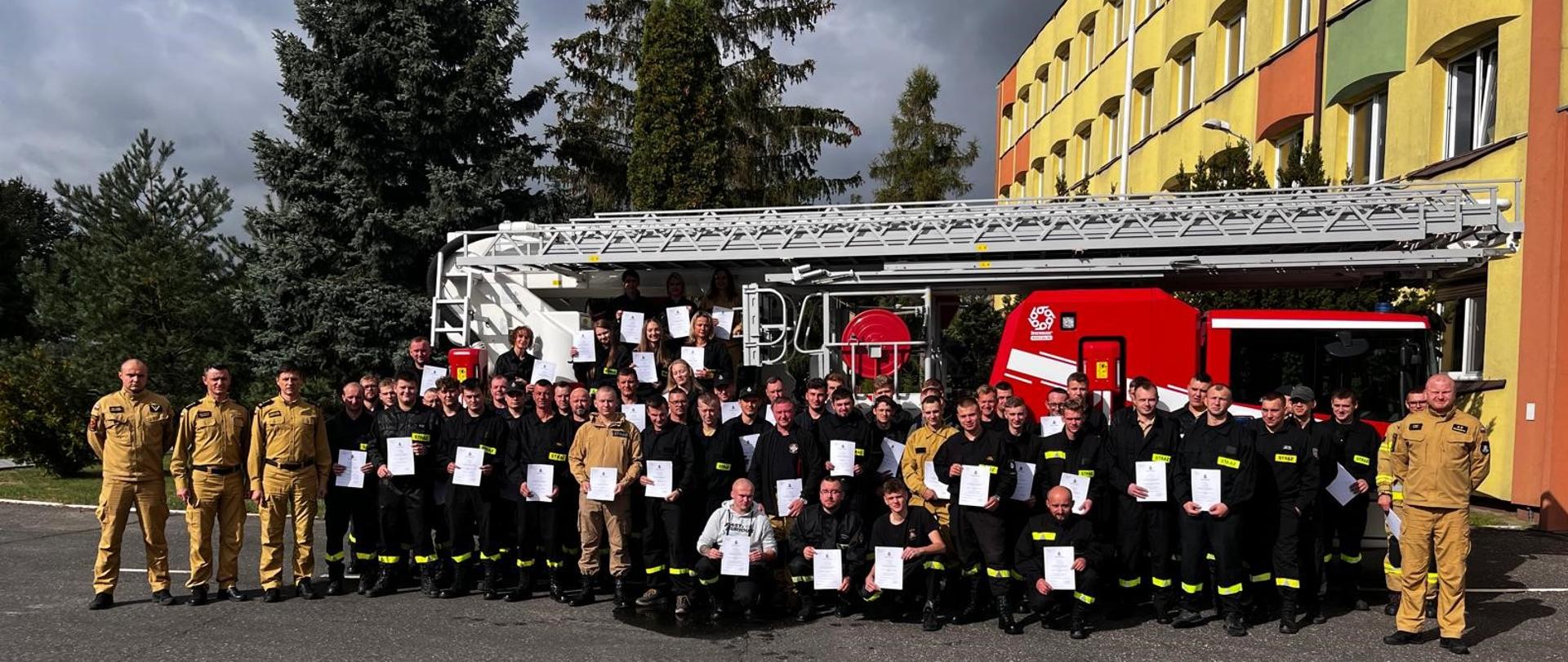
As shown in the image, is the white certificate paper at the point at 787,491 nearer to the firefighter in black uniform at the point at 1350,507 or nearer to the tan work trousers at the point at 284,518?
the tan work trousers at the point at 284,518

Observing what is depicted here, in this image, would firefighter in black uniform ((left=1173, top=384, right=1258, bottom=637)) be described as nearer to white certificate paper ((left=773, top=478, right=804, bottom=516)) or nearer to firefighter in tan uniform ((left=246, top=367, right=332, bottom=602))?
white certificate paper ((left=773, top=478, right=804, bottom=516))

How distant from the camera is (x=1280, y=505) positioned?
291 inches

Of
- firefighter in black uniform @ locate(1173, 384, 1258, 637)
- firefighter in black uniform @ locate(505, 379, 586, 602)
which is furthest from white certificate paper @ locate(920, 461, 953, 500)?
firefighter in black uniform @ locate(505, 379, 586, 602)

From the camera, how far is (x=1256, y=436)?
7469mm

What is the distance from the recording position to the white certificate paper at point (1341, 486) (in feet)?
26.0

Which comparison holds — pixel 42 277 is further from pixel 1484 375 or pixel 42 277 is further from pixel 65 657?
pixel 1484 375

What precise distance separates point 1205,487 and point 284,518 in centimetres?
640

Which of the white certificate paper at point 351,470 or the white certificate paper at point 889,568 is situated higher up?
the white certificate paper at point 351,470

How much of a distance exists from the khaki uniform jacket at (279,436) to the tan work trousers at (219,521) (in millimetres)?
161

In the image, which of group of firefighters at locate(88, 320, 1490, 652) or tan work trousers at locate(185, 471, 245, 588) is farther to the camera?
tan work trousers at locate(185, 471, 245, 588)

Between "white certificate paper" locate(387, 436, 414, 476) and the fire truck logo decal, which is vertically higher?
the fire truck logo decal

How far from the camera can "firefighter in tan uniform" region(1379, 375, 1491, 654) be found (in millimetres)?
6871

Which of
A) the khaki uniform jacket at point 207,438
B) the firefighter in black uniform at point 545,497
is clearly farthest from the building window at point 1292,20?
the khaki uniform jacket at point 207,438

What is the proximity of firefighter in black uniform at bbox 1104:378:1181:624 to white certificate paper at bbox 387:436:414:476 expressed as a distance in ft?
16.3
